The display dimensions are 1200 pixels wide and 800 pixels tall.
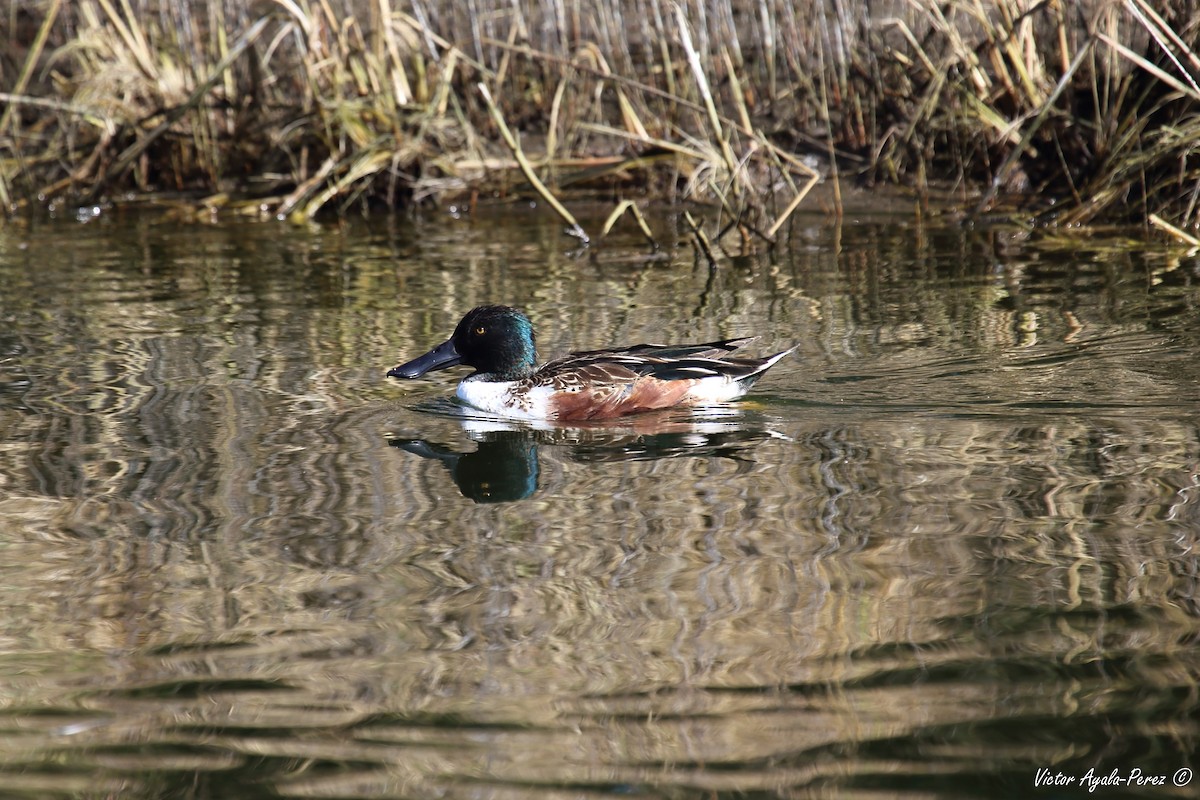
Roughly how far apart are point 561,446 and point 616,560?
1.72m

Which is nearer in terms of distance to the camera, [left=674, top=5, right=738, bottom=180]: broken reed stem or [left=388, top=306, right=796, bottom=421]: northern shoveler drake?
[left=388, top=306, right=796, bottom=421]: northern shoveler drake

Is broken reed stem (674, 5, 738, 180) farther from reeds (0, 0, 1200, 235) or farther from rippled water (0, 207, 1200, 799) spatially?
rippled water (0, 207, 1200, 799)

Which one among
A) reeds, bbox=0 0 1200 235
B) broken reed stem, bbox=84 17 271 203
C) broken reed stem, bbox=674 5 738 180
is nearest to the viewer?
broken reed stem, bbox=674 5 738 180

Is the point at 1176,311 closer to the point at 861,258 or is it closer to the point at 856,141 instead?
the point at 861,258

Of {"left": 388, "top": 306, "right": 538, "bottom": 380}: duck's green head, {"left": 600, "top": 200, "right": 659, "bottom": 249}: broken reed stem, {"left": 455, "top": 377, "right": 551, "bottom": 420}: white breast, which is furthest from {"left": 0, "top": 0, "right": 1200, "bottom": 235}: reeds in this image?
{"left": 455, "top": 377, "right": 551, "bottom": 420}: white breast

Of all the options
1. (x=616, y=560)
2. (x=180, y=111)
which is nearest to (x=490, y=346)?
(x=616, y=560)

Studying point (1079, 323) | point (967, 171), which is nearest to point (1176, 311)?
point (1079, 323)

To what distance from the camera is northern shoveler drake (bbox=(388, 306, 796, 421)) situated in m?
6.39

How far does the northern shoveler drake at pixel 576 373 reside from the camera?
639cm

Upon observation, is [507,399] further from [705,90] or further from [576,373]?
[705,90]

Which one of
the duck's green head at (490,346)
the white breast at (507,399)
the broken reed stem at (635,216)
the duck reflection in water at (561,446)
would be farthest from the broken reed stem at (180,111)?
the duck reflection in water at (561,446)

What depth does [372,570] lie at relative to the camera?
4402 millimetres

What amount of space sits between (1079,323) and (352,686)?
504cm

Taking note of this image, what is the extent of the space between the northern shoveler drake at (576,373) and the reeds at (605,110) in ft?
10.7
